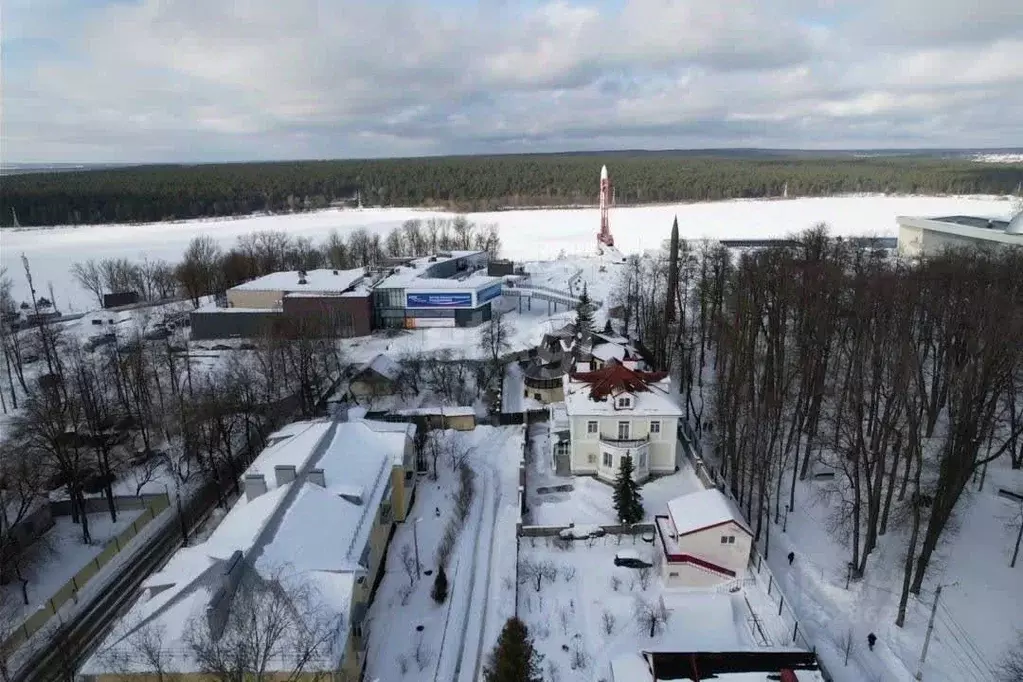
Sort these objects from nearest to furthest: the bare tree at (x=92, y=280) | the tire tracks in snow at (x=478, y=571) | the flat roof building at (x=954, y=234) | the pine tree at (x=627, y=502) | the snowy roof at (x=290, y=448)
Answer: the tire tracks in snow at (x=478, y=571) → the snowy roof at (x=290, y=448) → the pine tree at (x=627, y=502) → the flat roof building at (x=954, y=234) → the bare tree at (x=92, y=280)

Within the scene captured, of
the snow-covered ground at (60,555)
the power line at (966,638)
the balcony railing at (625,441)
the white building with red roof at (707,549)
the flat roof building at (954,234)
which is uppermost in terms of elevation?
the flat roof building at (954,234)

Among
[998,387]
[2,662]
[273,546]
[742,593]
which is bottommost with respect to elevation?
[742,593]

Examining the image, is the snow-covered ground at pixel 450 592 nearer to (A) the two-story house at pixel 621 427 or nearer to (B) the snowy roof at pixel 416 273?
(A) the two-story house at pixel 621 427

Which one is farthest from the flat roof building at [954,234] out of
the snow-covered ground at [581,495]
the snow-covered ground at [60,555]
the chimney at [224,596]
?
the snow-covered ground at [60,555]

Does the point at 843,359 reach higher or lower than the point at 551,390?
higher

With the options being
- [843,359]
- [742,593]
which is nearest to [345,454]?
[742,593]

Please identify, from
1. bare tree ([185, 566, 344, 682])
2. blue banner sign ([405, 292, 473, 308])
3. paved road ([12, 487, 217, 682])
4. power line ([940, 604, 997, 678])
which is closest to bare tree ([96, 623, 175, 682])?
bare tree ([185, 566, 344, 682])

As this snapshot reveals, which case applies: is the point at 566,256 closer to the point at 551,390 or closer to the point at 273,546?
the point at 551,390
